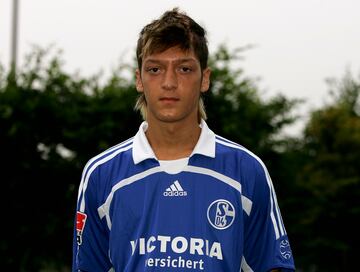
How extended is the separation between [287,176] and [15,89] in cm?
599

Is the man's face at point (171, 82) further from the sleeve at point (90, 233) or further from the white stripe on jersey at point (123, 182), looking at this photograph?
the sleeve at point (90, 233)

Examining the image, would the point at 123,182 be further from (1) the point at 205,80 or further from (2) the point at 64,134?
(2) the point at 64,134

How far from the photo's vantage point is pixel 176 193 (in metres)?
4.64

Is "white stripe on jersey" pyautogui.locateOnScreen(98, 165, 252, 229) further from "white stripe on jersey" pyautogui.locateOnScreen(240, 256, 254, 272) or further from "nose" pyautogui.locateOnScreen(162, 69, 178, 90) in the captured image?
"nose" pyautogui.locateOnScreen(162, 69, 178, 90)

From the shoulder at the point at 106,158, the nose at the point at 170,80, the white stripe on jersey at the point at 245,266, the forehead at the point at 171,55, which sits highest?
the forehead at the point at 171,55

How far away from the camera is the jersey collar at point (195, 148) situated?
4.74 meters

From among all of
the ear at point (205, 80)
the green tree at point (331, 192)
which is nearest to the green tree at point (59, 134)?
the green tree at point (331, 192)

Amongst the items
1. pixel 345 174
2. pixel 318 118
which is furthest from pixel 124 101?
pixel 318 118

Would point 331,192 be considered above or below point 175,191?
above

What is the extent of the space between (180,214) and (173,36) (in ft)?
2.86

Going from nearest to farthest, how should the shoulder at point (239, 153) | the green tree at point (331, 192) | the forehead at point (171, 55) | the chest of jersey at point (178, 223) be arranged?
the chest of jersey at point (178, 223) → the forehead at point (171, 55) → the shoulder at point (239, 153) → the green tree at point (331, 192)

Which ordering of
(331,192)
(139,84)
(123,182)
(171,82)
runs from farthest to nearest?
(331,192) < (139,84) < (123,182) < (171,82)

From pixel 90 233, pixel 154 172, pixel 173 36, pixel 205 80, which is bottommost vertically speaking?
pixel 90 233

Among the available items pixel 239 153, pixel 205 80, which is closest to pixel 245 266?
pixel 239 153
